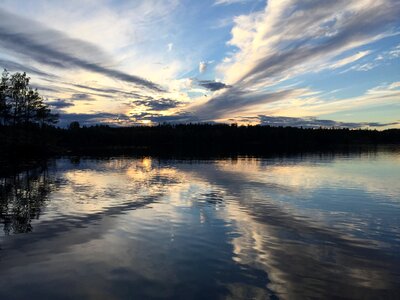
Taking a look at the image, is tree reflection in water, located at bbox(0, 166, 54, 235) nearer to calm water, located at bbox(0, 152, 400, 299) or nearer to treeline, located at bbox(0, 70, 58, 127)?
calm water, located at bbox(0, 152, 400, 299)

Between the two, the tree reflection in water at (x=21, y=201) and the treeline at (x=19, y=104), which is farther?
the treeline at (x=19, y=104)

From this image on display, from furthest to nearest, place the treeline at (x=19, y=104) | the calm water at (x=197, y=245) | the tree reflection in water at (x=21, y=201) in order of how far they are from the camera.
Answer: the treeline at (x=19, y=104)
the tree reflection in water at (x=21, y=201)
the calm water at (x=197, y=245)

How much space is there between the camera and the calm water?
450 inches

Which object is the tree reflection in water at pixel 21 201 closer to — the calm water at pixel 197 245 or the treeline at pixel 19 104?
the calm water at pixel 197 245

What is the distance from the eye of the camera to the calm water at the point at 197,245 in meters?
11.4

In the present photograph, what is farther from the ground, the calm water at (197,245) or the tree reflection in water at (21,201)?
→ the tree reflection in water at (21,201)

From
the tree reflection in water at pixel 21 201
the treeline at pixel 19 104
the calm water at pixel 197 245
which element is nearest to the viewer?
the calm water at pixel 197 245

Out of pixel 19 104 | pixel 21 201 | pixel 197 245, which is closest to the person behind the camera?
pixel 197 245

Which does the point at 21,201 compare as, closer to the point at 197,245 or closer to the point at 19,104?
the point at 197,245

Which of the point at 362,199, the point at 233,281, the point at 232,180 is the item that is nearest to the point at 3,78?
the point at 232,180

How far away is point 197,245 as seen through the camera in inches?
627

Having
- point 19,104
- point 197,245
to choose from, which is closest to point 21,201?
point 197,245

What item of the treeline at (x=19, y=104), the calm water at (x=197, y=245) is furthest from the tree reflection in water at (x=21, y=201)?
the treeline at (x=19, y=104)

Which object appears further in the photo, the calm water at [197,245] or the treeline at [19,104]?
the treeline at [19,104]
